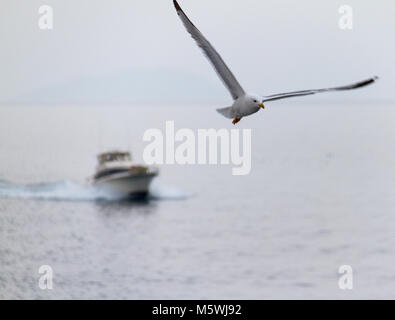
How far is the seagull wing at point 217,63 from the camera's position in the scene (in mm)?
3868

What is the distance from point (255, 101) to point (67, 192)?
40.0 m

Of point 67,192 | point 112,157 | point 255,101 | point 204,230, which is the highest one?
point 67,192

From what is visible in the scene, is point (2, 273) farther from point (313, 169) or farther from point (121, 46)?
point (121, 46)

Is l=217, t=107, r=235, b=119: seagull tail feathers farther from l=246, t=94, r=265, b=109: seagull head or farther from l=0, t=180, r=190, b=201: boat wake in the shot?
l=0, t=180, r=190, b=201: boat wake

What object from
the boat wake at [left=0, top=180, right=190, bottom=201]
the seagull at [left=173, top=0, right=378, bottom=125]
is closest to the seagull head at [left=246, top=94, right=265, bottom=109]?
the seagull at [left=173, top=0, right=378, bottom=125]

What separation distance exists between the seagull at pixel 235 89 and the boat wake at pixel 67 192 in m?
31.7

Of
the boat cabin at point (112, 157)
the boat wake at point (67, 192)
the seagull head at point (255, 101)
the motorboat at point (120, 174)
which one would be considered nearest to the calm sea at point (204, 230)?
the boat wake at point (67, 192)

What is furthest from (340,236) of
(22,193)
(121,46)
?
(121,46)

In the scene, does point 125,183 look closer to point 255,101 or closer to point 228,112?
point 228,112

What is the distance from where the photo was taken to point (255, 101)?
371 cm

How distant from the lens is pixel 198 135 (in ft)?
183

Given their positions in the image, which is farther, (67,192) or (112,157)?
(67,192)

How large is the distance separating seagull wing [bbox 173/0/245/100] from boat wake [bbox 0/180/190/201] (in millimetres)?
31686

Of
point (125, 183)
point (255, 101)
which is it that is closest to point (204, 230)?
point (125, 183)
